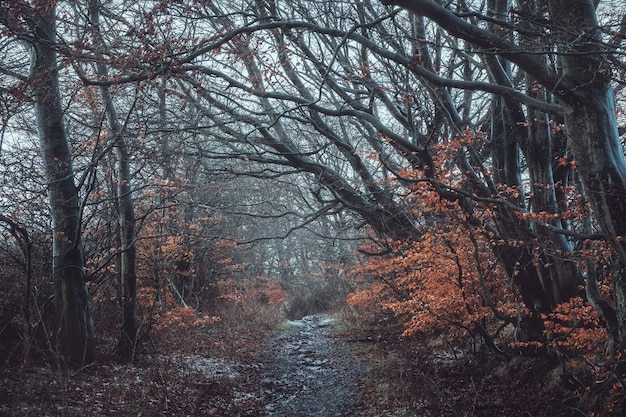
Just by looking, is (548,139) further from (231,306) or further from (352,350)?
(231,306)

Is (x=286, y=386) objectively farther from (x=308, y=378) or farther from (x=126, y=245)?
(x=126, y=245)

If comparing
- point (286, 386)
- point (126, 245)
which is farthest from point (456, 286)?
point (126, 245)

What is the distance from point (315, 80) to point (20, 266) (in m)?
6.75

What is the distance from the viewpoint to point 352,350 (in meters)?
12.0

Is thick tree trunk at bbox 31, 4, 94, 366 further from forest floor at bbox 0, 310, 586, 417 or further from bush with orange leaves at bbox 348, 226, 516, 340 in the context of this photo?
bush with orange leaves at bbox 348, 226, 516, 340

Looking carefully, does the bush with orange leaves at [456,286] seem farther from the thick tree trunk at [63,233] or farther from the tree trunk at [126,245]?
the thick tree trunk at [63,233]

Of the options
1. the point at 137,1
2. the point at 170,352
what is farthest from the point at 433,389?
the point at 137,1

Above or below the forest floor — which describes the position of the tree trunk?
above

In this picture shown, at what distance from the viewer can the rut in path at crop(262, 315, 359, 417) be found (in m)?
7.41

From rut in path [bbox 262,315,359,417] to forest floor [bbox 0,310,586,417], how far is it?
2cm

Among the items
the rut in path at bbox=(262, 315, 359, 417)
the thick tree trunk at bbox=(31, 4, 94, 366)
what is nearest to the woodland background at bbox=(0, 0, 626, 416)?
the thick tree trunk at bbox=(31, 4, 94, 366)

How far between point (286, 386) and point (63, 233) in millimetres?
5000

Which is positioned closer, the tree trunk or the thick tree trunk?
the thick tree trunk

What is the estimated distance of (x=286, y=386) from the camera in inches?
349
